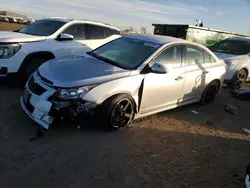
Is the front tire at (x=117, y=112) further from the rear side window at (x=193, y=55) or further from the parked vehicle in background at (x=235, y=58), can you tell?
the parked vehicle in background at (x=235, y=58)

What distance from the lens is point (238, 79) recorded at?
847 cm

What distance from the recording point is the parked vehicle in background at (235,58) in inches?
322

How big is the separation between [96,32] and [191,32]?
602 centimetres

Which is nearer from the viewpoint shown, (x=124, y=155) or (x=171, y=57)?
(x=124, y=155)

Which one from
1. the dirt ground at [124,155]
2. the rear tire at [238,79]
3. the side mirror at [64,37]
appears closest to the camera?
the dirt ground at [124,155]

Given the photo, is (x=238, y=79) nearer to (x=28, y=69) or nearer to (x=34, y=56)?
(x=34, y=56)

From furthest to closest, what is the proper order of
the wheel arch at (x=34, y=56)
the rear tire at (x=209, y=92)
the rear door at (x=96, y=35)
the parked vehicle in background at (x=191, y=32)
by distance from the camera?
1. the parked vehicle in background at (x=191, y=32)
2. the rear door at (x=96, y=35)
3. the rear tire at (x=209, y=92)
4. the wheel arch at (x=34, y=56)

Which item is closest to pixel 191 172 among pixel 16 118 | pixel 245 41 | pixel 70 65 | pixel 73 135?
pixel 73 135

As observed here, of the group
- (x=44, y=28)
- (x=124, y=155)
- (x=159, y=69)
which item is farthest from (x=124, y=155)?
(x=44, y=28)

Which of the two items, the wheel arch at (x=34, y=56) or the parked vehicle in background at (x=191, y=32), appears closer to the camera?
the wheel arch at (x=34, y=56)

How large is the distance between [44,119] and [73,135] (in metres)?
0.54

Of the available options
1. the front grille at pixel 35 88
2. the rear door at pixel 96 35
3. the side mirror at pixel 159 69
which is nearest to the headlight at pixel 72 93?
the front grille at pixel 35 88

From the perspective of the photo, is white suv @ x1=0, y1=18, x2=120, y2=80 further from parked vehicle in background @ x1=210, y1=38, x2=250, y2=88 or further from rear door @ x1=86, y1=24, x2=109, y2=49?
parked vehicle in background @ x1=210, y1=38, x2=250, y2=88

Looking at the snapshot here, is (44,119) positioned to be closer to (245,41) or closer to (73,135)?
(73,135)
